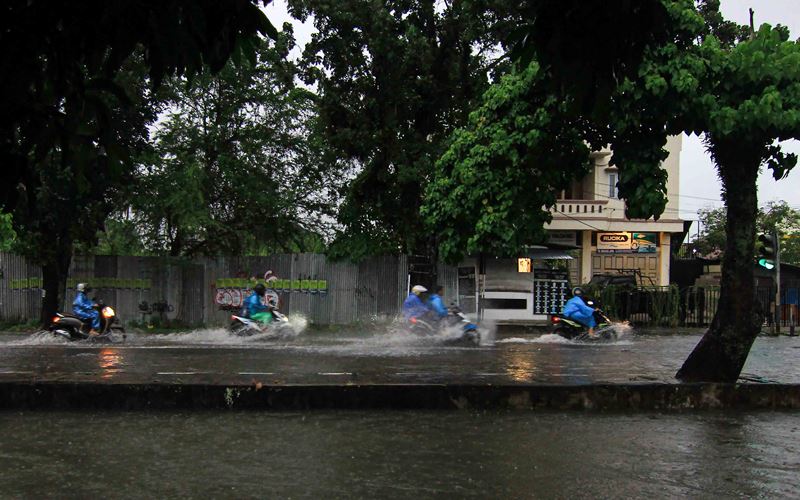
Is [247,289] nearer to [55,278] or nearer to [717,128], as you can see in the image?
[55,278]

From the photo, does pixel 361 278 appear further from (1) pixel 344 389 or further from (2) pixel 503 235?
(1) pixel 344 389

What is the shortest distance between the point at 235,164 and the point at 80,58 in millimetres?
18553

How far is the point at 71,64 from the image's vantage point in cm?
345

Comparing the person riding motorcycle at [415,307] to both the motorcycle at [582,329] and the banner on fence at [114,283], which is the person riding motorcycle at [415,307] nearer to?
the motorcycle at [582,329]

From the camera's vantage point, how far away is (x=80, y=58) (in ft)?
11.4

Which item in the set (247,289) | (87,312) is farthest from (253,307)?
(247,289)

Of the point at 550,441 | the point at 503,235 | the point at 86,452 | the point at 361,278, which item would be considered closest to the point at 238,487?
the point at 86,452

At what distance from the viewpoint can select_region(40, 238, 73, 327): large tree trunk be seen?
20578mm

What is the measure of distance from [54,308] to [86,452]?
1584 centimetres

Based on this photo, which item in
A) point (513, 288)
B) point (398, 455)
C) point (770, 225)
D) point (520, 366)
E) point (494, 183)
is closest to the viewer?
point (398, 455)

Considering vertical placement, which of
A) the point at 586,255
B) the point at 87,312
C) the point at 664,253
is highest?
the point at 664,253

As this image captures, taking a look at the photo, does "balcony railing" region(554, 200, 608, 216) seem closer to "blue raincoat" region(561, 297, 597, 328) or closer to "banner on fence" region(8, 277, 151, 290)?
"blue raincoat" region(561, 297, 597, 328)

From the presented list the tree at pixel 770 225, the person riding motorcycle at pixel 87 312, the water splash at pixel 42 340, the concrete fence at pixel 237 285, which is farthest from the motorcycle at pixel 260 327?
the tree at pixel 770 225

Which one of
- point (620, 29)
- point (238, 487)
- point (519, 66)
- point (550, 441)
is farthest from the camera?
point (550, 441)
